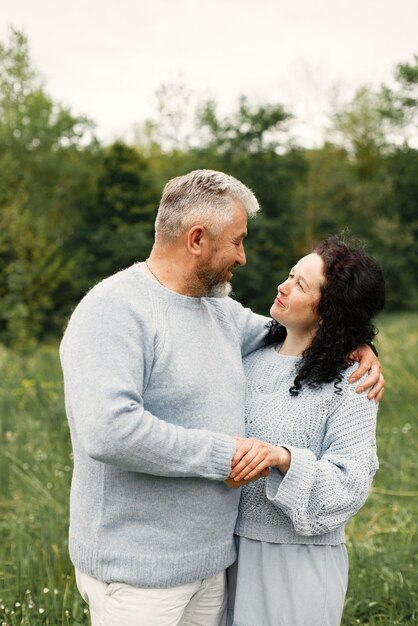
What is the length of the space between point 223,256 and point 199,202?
0.19 metres

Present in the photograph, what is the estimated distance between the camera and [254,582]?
2406 mm

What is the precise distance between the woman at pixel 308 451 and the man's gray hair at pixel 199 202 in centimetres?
47

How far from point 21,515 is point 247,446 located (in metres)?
2.44

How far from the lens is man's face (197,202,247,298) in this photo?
7.57 feet

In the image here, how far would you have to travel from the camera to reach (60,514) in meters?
4.04

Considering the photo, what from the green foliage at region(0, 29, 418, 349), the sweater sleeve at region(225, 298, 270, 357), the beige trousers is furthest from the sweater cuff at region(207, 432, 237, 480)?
the green foliage at region(0, 29, 418, 349)

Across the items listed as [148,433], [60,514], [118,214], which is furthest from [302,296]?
[118,214]

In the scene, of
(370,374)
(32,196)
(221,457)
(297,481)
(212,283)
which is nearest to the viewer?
(221,457)

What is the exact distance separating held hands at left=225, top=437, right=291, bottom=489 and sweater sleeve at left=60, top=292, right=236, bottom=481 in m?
0.03

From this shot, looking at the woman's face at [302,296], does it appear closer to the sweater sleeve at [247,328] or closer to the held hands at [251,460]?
the sweater sleeve at [247,328]

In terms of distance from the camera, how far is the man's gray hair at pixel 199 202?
2271 millimetres

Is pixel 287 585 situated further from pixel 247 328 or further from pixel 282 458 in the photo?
pixel 247 328

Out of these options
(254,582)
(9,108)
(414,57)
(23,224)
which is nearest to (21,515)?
(254,582)

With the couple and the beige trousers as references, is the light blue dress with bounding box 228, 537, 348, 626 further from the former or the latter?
the beige trousers
